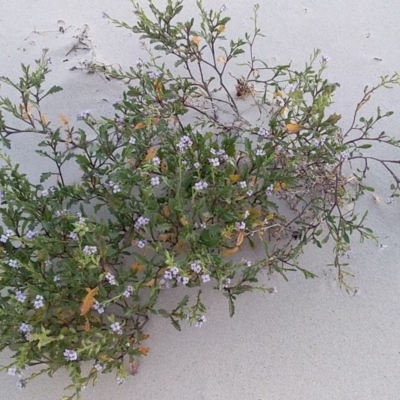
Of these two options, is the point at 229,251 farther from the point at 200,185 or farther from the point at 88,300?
the point at 88,300

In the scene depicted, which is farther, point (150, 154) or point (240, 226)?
point (150, 154)

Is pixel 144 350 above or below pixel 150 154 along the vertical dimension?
below

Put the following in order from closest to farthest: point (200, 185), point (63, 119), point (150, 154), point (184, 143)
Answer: point (200, 185), point (184, 143), point (150, 154), point (63, 119)

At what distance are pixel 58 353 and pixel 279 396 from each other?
0.72m

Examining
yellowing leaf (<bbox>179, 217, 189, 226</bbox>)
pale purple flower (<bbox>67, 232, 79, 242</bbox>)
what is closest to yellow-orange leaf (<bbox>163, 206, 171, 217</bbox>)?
yellowing leaf (<bbox>179, 217, 189, 226</bbox>)

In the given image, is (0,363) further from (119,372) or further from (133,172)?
(133,172)

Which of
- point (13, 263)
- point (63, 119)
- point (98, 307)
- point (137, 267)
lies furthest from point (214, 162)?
point (63, 119)

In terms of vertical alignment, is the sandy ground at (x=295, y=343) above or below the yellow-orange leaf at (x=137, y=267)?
below

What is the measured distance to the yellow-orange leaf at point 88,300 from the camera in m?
1.70

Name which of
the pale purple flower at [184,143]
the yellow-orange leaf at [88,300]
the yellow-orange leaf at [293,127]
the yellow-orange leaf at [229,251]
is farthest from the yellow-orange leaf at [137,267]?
the yellow-orange leaf at [293,127]

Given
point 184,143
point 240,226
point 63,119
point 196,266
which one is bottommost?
point 196,266

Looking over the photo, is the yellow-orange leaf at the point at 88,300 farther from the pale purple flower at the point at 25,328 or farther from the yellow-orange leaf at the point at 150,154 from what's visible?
the yellow-orange leaf at the point at 150,154

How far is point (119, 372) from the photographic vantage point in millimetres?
1764

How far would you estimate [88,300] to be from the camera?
1698mm
